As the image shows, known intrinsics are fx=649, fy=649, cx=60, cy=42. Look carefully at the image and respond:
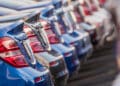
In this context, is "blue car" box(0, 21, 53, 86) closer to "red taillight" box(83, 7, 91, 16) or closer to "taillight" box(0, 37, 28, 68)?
"taillight" box(0, 37, 28, 68)

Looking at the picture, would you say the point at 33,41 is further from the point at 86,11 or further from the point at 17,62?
the point at 86,11

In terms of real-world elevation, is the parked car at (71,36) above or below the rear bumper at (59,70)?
below

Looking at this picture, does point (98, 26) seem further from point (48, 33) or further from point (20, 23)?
point (20, 23)

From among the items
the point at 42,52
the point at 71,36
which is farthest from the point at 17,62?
the point at 71,36

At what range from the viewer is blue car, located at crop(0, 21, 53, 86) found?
8.55 m

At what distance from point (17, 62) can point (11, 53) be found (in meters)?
0.15

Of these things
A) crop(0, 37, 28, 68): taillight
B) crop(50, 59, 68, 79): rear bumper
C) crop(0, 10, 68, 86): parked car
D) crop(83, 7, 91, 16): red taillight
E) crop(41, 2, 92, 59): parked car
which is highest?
crop(0, 37, 28, 68): taillight

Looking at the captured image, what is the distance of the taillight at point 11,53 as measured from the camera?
8708 millimetres

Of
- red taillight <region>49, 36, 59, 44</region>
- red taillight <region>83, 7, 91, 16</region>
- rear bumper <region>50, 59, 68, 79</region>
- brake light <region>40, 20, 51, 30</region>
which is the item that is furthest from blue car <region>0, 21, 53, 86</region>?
red taillight <region>83, 7, 91, 16</region>

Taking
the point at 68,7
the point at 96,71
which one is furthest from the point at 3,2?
the point at 96,71

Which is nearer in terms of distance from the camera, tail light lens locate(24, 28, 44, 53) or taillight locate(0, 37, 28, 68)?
taillight locate(0, 37, 28, 68)

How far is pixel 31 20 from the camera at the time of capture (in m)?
10.1

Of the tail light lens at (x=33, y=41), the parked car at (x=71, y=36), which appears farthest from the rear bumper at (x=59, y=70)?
the parked car at (x=71, y=36)

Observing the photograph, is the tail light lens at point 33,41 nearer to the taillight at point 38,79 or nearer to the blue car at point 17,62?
the blue car at point 17,62
